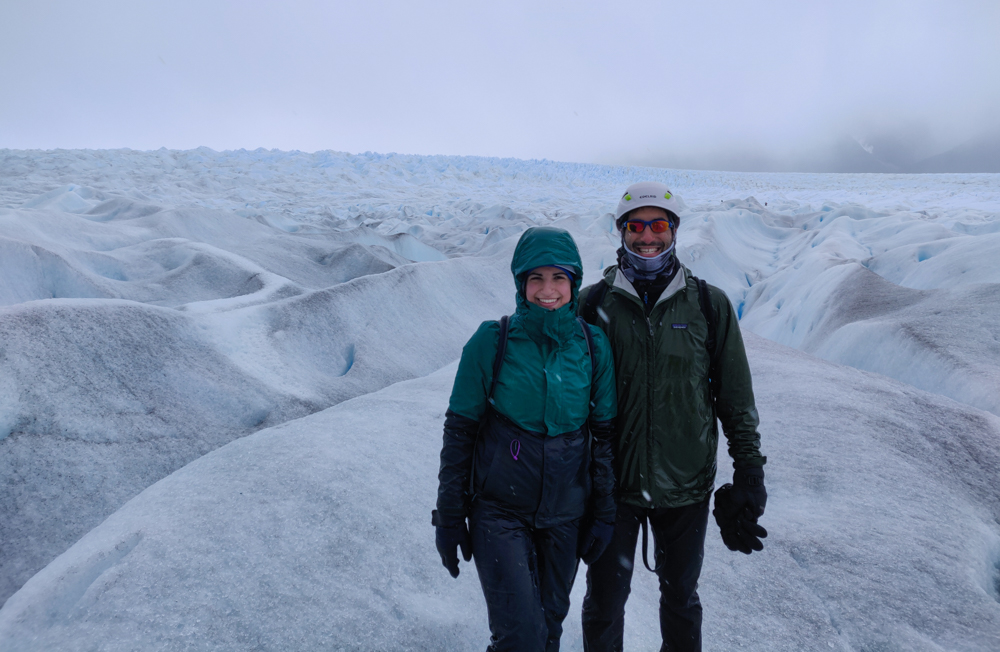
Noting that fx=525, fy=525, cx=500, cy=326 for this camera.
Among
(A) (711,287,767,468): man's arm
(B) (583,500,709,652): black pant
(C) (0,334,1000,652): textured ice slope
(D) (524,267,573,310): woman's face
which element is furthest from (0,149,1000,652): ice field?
(D) (524,267,573,310): woman's face

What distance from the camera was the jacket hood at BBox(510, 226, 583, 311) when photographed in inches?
56.7

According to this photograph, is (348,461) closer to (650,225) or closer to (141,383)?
(650,225)

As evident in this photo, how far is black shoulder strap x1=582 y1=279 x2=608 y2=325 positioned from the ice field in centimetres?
116

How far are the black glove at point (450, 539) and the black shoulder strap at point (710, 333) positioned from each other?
0.84m

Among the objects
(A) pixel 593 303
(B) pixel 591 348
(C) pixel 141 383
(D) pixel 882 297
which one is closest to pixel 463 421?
(B) pixel 591 348

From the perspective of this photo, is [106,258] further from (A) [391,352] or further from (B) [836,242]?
(B) [836,242]

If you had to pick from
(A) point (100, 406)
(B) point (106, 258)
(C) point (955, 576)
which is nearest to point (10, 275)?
(B) point (106, 258)

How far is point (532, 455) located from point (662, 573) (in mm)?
625

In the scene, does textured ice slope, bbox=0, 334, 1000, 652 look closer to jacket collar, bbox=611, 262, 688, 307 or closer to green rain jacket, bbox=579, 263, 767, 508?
green rain jacket, bbox=579, 263, 767, 508

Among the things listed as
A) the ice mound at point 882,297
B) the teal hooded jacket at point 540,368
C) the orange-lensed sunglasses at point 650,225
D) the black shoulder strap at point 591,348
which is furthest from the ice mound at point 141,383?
the ice mound at point 882,297

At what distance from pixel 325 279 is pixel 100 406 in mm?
5112

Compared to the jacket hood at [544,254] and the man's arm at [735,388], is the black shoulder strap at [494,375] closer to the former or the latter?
the jacket hood at [544,254]

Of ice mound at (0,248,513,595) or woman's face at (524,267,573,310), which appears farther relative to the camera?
ice mound at (0,248,513,595)

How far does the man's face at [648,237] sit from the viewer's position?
1.56m
